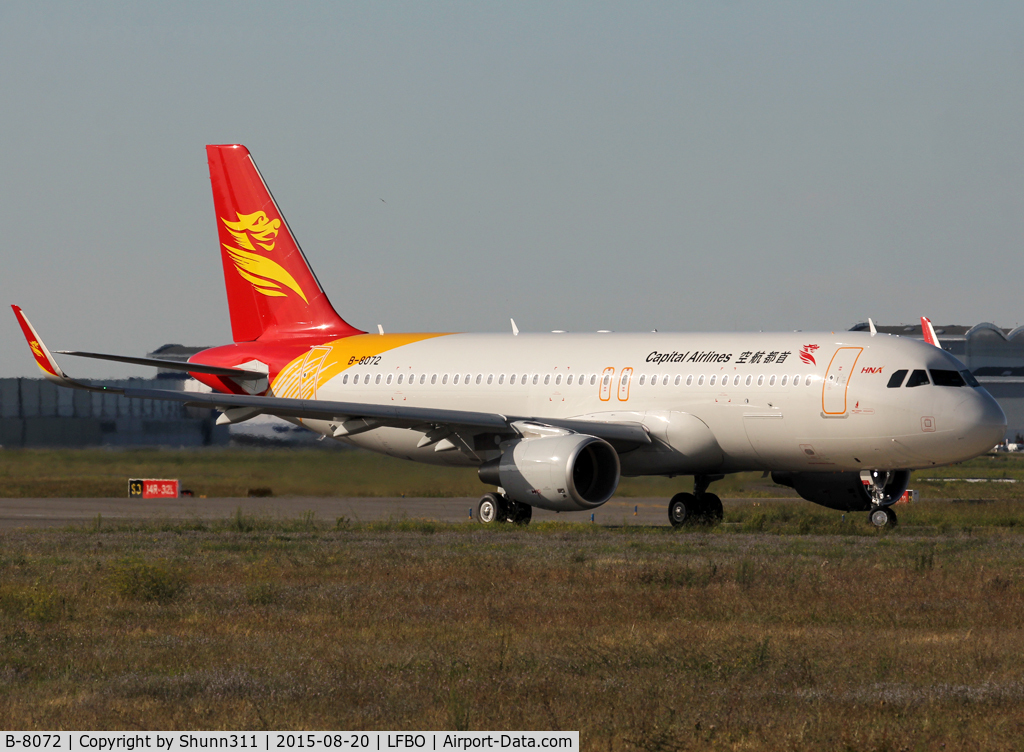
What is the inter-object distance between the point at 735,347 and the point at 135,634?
55.2ft

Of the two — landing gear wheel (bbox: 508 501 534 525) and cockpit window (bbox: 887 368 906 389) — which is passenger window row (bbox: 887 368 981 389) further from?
landing gear wheel (bbox: 508 501 534 525)

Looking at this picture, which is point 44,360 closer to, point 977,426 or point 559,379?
point 559,379

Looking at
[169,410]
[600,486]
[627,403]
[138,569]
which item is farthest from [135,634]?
[169,410]

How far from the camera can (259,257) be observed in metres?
35.2

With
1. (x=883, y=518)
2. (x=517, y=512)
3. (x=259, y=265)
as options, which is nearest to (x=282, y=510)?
(x=259, y=265)

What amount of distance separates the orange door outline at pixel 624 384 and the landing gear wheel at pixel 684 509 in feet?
8.15

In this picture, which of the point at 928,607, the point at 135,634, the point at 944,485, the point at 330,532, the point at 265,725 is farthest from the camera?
the point at 944,485

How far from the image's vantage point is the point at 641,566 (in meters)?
18.2

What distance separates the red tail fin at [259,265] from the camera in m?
34.7

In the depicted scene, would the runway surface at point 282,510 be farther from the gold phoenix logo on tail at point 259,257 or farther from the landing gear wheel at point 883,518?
the gold phoenix logo on tail at point 259,257

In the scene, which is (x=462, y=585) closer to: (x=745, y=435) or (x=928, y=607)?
(x=928, y=607)
